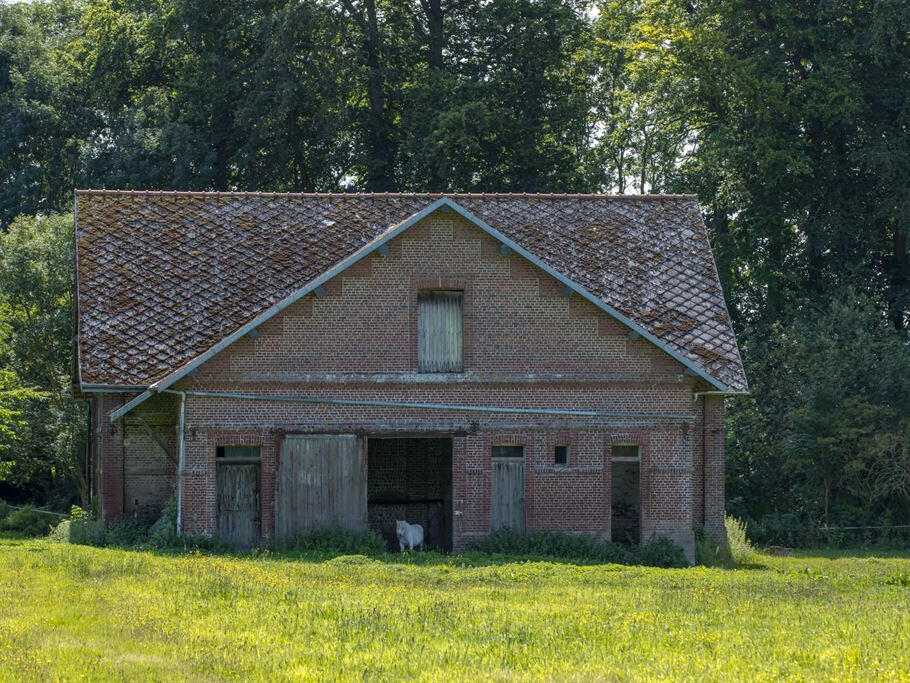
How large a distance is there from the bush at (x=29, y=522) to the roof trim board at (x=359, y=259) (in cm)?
978

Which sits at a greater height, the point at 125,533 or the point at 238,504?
the point at 238,504

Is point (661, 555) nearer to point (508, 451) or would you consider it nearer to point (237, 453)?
point (508, 451)

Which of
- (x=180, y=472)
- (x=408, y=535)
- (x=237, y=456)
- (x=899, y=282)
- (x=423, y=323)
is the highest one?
(x=899, y=282)

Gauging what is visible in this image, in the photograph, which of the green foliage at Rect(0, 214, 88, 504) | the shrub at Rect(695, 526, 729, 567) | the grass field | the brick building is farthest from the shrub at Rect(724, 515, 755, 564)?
the green foliage at Rect(0, 214, 88, 504)

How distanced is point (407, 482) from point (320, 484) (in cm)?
498

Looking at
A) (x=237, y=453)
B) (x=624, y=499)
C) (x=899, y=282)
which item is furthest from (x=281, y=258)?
(x=899, y=282)

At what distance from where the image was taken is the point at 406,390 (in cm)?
3041

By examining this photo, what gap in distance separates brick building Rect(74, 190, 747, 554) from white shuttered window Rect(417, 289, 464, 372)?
0.04m

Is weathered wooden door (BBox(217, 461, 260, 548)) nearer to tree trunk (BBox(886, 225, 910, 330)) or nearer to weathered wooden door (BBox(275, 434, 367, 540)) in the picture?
weathered wooden door (BBox(275, 434, 367, 540))

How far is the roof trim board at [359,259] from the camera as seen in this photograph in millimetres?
29156

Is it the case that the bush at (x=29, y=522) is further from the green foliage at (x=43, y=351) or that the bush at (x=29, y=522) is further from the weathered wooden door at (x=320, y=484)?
the weathered wooden door at (x=320, y=484)

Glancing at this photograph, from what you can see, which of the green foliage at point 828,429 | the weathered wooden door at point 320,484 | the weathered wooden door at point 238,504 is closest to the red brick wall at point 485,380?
the weathered wooden door at point 320,484

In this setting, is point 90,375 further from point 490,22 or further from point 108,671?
point 490,22

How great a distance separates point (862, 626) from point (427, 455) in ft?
54.5
